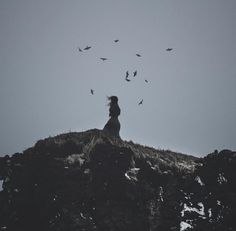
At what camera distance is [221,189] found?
20.1m

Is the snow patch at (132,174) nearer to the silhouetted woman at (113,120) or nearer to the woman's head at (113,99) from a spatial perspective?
the silhouetted woman at (113,120)

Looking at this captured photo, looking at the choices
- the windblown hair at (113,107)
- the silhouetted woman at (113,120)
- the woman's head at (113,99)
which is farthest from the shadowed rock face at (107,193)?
the woman's head at (113,99)

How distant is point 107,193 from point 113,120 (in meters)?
10.6

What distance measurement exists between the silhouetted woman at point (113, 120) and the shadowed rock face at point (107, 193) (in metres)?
6.80

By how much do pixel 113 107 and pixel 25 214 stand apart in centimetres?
1381

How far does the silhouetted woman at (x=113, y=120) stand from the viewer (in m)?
29.0

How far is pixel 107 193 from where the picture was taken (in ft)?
66.0

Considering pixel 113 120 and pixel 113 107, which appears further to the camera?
pixel 113 107

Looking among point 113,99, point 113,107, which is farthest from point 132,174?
point 113,99

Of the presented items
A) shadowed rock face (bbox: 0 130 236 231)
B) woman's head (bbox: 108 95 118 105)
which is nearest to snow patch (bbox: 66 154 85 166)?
shadowed rock face (bbox: 0 130 236 231)

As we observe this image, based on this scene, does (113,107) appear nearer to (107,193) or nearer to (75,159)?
(75,159)

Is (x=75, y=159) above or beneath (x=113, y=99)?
beneath

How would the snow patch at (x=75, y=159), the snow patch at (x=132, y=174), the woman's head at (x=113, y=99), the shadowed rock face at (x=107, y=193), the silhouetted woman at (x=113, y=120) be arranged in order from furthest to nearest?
the woman's head at (x=113, y=99) → the silhouetted woman at (x=113, y=120) → the snow patch at (x=75, y=159) → the snow patch at (x=132, y=174) → the shadowed rock face at (x=107, y=193)

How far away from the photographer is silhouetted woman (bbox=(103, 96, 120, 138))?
29.0 m
